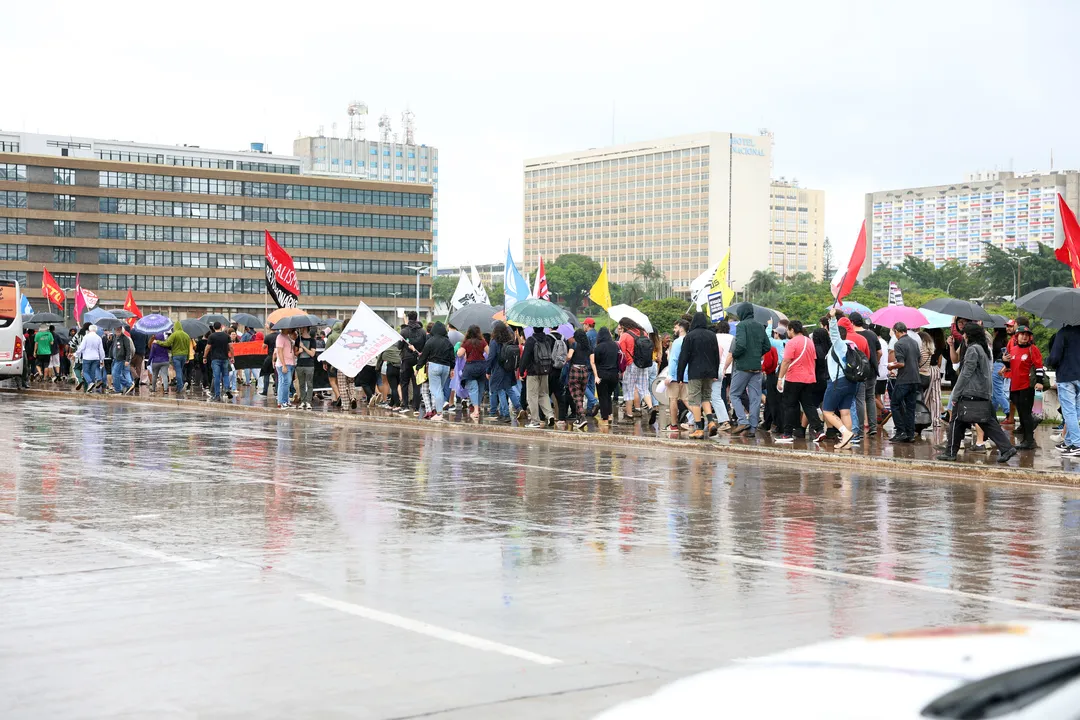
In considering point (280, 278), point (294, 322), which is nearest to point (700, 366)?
point (294, 322)

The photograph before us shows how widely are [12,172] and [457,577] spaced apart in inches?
5431

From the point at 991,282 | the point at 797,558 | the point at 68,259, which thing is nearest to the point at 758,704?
the point at 797,558

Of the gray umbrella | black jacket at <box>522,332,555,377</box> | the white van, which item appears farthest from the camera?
the gray umbrella

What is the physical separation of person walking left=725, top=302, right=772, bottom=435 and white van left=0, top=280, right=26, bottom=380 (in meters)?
22.5

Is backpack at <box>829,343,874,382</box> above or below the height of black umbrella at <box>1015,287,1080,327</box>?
below

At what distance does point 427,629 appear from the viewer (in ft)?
22.9

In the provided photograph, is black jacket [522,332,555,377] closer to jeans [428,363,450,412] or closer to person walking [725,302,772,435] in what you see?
jeans [428,363,450,412]

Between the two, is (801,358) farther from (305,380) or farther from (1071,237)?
(305,380)

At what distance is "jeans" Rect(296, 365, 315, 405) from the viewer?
28.4 m

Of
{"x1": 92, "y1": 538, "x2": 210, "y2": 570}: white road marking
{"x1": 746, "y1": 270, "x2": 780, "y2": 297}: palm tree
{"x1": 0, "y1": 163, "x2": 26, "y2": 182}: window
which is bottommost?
{"x1": 92, "y1": 538, "x2": 210, "y2": 570}: white road marking

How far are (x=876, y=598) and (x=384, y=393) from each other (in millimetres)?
21595

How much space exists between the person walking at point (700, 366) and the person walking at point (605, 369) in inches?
85.4

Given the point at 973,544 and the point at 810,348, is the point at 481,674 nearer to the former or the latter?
the point at 973,544

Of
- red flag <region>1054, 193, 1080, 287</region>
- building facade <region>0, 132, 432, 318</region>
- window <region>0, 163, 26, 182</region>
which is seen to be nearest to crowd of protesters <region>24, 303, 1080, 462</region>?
red flag <region>1054, 193, 1080, 287</region>
